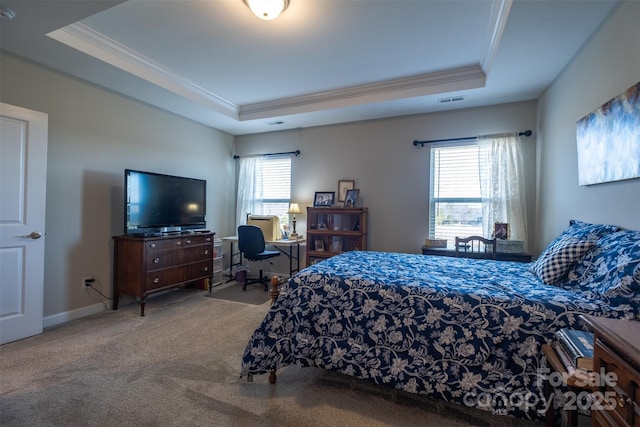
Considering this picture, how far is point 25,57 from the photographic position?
102 inches

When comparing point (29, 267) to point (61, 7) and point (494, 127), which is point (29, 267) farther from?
point (494, 127)

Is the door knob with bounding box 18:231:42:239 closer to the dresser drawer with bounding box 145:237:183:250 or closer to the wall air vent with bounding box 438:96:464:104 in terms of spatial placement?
the dresser drawer with bounding box 145:237:183:250

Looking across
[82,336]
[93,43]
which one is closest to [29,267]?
[82,336]

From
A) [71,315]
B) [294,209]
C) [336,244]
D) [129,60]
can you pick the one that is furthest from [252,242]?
[129,60]

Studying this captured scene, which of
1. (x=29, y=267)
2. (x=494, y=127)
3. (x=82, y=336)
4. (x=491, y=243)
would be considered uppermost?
(x=494, y=127)

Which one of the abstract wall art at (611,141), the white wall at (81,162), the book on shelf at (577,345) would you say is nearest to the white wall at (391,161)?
the abstract wall art at (611,141)

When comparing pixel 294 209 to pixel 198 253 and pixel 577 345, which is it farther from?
pixel 577 345

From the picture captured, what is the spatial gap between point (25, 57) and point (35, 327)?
2477 millimetres

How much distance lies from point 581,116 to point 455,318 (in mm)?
2123

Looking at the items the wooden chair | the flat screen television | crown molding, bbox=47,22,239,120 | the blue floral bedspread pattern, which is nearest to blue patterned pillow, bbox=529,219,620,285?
the blue floral bedspread pattern

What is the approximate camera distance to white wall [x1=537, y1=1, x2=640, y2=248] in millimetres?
1744

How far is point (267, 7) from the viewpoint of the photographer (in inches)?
80.7

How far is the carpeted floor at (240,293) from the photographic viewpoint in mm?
3715

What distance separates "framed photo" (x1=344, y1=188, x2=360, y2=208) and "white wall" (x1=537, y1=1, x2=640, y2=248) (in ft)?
7.33
